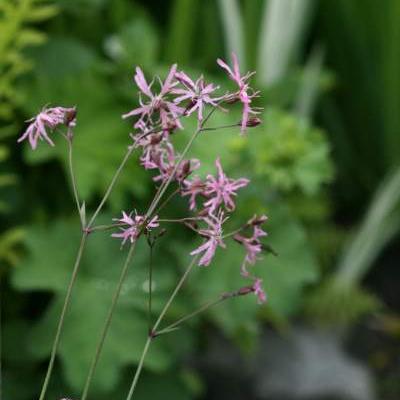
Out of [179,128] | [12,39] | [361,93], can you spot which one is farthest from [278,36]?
[179,128]

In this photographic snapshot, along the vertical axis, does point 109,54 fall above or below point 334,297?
above

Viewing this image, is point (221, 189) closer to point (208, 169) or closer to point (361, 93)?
point (208, 169)

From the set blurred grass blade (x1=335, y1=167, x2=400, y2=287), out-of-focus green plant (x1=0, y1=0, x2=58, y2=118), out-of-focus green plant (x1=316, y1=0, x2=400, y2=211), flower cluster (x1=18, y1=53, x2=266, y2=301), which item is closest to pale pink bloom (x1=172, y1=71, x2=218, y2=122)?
flower cluster (x1=18, y1=53, x2=266, y2=301)

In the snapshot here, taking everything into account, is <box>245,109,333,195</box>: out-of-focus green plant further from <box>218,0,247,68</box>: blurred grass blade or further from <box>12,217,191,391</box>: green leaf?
<box>218,0,247,68</box>: blurred grass blade

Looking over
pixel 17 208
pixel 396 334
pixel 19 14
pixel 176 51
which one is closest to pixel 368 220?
pixel 396 334

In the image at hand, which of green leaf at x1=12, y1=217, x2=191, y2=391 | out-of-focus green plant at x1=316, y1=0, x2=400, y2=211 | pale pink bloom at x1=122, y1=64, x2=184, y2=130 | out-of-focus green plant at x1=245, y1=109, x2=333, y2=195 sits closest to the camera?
pale pink bloom at x1=122, y1=64, x2=184, y2=130

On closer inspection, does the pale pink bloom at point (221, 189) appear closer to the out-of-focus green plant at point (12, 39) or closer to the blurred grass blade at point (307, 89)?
the out-of-focus green plant at point (12, 39)

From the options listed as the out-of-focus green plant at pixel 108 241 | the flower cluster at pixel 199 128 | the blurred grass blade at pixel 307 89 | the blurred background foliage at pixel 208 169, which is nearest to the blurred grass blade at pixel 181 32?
the blurred background foliage at pixel 208 169

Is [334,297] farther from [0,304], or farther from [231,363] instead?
[0,304]
